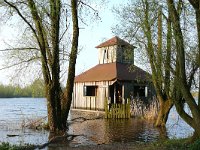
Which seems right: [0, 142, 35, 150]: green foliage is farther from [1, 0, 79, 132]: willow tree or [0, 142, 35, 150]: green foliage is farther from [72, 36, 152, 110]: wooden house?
[72, 36, 152, 110]: wooden house

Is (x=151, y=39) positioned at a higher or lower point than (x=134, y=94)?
higher

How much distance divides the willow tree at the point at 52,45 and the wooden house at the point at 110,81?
38.5 feet

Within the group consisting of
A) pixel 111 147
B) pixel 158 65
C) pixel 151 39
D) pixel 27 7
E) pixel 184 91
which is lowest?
pixel 111 147

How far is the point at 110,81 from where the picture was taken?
3422 cm

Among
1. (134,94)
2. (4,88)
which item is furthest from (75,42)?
(4,88)

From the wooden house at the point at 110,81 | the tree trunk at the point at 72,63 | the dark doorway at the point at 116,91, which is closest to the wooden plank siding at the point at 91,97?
the wooden house at the point at 110,81

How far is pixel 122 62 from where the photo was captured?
3872 centimetres

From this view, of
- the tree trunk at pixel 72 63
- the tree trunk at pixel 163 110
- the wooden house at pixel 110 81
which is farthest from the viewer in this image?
the wooden house at pixel 110 81

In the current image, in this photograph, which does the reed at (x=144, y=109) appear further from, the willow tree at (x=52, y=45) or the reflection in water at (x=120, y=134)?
the willow tree at (x=52, y=45)

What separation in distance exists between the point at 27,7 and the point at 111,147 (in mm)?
8907

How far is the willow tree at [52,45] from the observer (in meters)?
18.9

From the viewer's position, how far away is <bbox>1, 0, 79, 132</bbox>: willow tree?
62.1ft

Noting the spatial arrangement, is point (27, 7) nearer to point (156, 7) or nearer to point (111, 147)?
point (156, 7)

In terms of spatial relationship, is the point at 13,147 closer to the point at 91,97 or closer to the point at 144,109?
the point at 144,109
